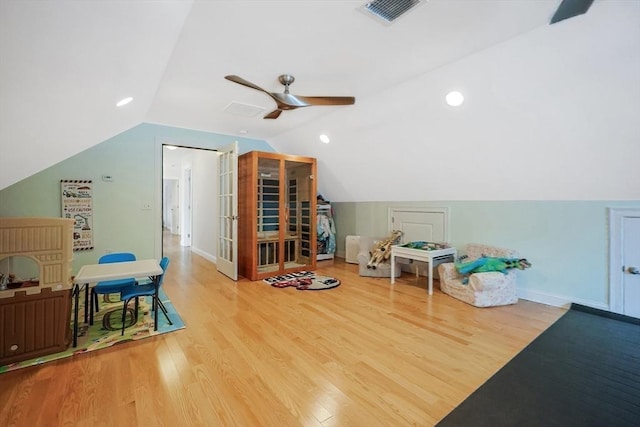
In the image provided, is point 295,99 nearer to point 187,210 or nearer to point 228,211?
point 228,211

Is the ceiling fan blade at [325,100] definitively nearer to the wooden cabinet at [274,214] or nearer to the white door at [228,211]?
the wooden cabinet at [274,214]

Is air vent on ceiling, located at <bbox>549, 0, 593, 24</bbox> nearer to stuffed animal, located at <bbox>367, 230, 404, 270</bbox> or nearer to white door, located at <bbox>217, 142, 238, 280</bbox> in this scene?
stuffed animal, located at <bbox>367, 230, 404, 270</bbox>

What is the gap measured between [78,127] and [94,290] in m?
1.55

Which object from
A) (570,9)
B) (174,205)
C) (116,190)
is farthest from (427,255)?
(174,205)

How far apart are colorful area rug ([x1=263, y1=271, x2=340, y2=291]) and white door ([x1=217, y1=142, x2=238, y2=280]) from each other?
67 centimetres

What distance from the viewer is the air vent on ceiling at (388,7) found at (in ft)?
6.01

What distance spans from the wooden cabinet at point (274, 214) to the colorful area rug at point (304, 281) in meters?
0.19

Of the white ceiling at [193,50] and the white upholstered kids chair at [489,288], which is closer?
the white ceiling at [193,50]

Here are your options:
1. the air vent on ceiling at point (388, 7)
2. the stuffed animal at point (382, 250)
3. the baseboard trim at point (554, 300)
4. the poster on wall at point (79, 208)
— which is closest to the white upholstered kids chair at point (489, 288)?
the baseboard trim at point (554, 300)

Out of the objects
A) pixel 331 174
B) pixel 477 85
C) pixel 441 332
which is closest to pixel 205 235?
pixel 331 174

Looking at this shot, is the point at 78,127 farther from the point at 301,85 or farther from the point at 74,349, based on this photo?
the point at 301,85

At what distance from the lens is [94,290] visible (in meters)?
2.70

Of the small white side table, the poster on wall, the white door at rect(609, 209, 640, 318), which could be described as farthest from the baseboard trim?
the poster on wall

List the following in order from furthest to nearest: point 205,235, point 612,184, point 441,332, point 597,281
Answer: point 205,235
point 597,281
point 612,184
point 441,332
